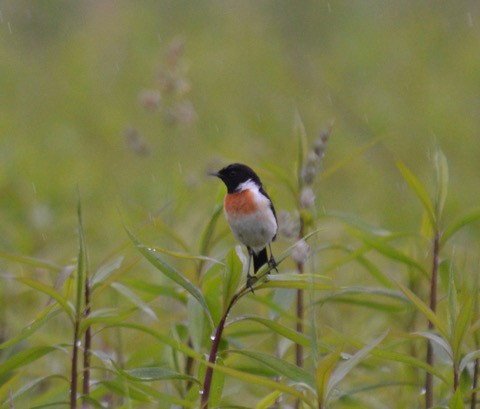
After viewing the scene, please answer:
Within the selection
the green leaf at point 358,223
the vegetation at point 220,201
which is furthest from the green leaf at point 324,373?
the green leaf at point 358,223

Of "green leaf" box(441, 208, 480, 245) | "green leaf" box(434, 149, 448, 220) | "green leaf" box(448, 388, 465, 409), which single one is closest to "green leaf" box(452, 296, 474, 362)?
"green leaf" box(448, 388, 465, 409)

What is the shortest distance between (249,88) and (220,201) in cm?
928

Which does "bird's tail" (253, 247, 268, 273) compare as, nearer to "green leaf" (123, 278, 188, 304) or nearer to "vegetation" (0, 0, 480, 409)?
"vegetation" (0, 0, 480, 409)

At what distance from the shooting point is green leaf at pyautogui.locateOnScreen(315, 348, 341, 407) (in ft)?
7.26

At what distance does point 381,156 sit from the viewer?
1034 centimetres

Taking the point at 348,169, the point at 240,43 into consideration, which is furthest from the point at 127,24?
the point at 348,169

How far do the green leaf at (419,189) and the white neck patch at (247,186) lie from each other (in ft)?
1.87

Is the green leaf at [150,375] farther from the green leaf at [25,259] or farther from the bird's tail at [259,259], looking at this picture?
the bird's tail at [259,259]

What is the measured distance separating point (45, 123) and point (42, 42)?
3236mm

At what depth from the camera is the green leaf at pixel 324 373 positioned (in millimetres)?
2213

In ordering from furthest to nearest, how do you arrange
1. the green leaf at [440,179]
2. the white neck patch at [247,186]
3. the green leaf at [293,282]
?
1. the white neck patch at [247,186]
2. the green leaf at [440,179]
3. the green leaf at [293,282]

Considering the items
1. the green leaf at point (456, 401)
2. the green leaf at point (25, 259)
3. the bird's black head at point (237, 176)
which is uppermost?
the bird's black head at point (237, 176)

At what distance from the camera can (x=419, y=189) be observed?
3000mm

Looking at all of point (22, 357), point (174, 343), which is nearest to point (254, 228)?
point (174, 343)
